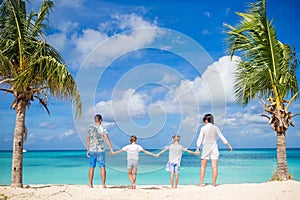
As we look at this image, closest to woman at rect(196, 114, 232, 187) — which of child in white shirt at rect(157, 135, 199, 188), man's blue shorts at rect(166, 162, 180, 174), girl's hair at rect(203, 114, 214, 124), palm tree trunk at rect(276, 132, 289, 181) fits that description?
girl's hair at rect(203, 114, 214, 124)

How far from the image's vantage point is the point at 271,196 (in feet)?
29.6

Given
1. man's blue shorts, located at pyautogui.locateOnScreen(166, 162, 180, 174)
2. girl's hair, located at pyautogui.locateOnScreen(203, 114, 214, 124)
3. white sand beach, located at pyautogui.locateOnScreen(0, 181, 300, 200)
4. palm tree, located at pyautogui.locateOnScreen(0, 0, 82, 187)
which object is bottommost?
white sand beach, located at pyautogui.locateOnScreen(0, 181, 300, 200)

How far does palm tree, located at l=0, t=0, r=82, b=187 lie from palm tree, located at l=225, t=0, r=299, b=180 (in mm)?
6760

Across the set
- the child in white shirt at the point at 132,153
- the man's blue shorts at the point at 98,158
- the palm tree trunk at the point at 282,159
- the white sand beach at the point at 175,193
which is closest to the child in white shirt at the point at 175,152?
the child in white shirt at the point at 132,153

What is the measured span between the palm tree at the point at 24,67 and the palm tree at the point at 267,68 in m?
6.76

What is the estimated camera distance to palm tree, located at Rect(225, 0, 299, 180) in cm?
1275

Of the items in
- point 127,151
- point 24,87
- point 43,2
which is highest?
point 43,2

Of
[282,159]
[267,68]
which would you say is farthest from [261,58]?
[282,159]

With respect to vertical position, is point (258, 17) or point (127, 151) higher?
point (258, 17)

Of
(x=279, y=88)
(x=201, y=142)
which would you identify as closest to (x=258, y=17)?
(x=279, y=88)

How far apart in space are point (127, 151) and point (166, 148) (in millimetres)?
1238

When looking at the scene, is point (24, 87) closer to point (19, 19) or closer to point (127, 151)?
point (19, 19)

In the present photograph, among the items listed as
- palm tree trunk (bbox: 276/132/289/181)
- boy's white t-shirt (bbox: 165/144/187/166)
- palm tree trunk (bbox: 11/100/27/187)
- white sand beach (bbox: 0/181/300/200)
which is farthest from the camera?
palm tree trunk (bbox: 276/132/289/181)

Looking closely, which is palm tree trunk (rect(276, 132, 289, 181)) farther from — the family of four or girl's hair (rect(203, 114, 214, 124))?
girl's hair (rect(203, 114, 214, 124))
